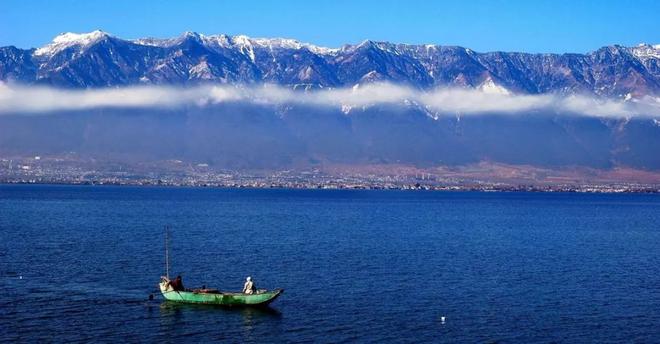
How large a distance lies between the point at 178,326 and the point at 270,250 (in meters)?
45.1

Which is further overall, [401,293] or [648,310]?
[401,293]

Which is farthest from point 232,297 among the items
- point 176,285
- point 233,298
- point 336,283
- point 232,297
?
point 336,283

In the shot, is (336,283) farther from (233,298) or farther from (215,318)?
(215,318)

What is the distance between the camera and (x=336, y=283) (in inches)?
3391

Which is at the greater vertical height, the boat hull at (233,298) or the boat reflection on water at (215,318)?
the boat hull at (233,298)

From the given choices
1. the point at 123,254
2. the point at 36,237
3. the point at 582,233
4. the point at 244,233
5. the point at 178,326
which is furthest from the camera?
the point at 582,233

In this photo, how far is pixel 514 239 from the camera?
463ft

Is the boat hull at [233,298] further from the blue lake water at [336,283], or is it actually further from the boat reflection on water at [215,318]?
the blue lake water at [336,283]

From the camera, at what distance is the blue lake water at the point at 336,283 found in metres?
67.0

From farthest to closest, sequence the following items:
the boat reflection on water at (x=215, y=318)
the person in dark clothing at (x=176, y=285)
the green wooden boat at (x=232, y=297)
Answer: the person in dark clothing at (x=176, y=285) → the green wooden boat at (x=232, y=297) → the boat reflection on water at (x=215, y=318)

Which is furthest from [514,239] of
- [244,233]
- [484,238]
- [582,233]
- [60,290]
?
[60,290]

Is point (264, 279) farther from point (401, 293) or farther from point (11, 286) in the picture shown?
point (11, 286)

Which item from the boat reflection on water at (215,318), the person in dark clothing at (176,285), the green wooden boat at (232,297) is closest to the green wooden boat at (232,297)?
the green wooden boat at (232,297)

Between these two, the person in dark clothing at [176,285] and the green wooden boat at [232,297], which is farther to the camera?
the person in dark clothing at [176,285]
